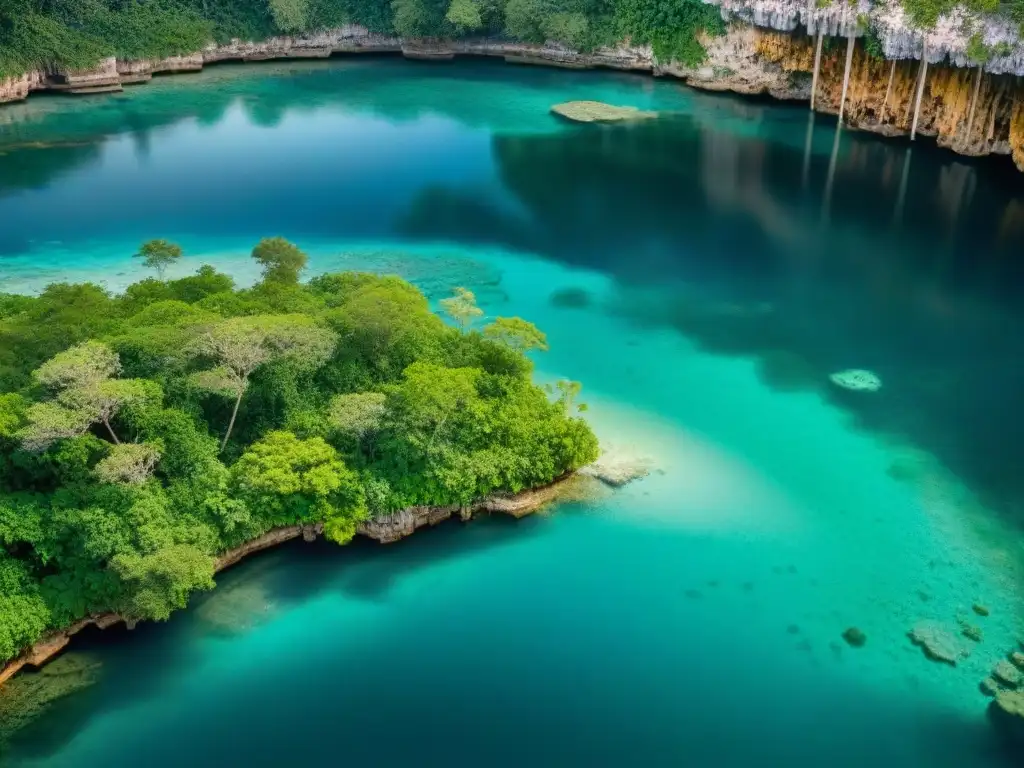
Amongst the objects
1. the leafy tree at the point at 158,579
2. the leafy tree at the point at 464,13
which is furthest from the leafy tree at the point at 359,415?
the leafy tree at the point at 464,13

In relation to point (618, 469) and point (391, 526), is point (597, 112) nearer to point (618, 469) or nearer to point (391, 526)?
point (618, 469)

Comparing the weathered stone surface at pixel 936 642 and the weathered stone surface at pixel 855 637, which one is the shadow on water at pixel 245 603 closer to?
the weathered stone surface at pixel 855 637

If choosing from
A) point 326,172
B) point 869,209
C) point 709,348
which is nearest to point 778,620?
point 709,348

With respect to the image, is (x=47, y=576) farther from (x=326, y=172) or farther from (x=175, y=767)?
(x=326, y=172)

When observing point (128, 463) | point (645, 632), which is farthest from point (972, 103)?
point (128, 463)

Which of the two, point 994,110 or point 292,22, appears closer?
point 994,110

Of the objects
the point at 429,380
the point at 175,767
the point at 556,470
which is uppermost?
the point at 429,380

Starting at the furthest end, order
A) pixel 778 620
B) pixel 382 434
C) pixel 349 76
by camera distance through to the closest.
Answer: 1. pixel 349 76
2. pixel 382 434
3. pixel 778 620
